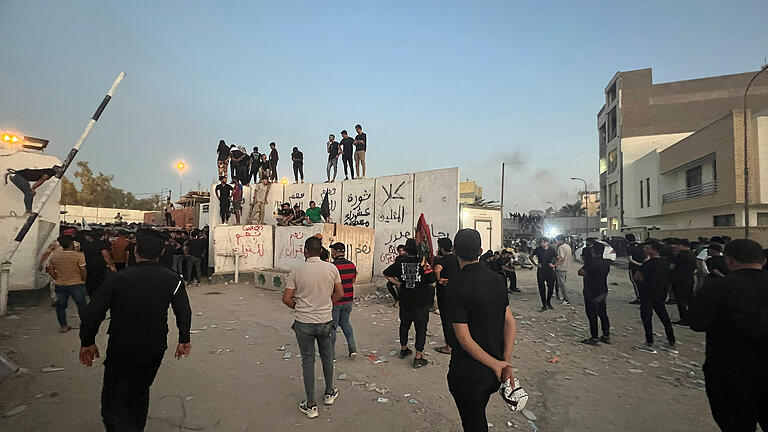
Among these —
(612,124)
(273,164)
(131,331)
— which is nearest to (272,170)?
(273,164)

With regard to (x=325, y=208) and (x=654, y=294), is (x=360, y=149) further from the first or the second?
(x=654, y=294)

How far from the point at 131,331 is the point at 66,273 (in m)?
5.25

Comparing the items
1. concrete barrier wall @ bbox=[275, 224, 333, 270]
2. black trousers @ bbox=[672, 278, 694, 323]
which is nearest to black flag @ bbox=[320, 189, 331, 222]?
concrete barrier wall @ bbox=[275, 224, 333, 270]

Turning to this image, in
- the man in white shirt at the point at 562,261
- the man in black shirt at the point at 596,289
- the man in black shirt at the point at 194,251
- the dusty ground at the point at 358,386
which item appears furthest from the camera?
the man in black shirt at the point at 194,251

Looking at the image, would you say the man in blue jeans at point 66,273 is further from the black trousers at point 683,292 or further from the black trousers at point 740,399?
the black trousers at point 683,292

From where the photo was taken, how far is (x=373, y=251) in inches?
475

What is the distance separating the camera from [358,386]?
434 centimetres

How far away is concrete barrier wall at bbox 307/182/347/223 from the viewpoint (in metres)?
14.2

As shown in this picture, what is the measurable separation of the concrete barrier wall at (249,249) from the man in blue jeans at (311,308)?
31.5 feet

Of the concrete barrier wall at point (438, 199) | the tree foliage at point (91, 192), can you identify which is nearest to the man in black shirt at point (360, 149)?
→ the concrete barrier wall at point (438, 199)

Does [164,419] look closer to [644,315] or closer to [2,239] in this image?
[644,315]

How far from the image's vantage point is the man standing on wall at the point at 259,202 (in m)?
15.4

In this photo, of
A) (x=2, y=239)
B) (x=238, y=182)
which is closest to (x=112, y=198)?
(x=238, y=182)

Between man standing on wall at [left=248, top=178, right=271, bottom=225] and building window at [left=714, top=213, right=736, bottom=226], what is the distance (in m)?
24.5
